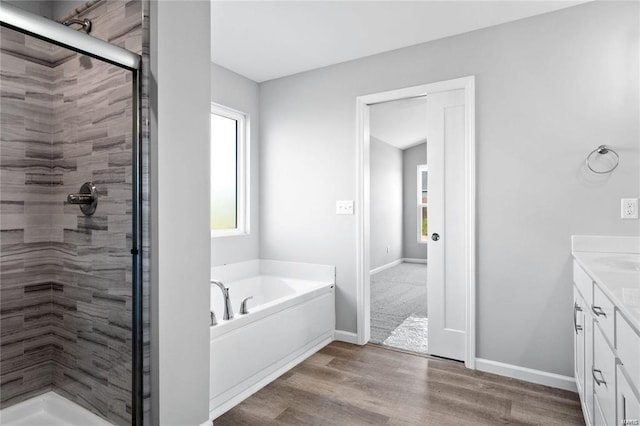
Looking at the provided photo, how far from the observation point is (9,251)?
60.7 inches

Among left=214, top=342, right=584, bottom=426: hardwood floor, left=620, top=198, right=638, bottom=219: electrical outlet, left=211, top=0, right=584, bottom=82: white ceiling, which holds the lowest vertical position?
left=214, top=342, right=584, bottom=426: hardwood floor

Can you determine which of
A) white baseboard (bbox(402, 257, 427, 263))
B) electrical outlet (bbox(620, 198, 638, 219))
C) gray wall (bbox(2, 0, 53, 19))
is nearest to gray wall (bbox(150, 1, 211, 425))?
gray wall (bbox(2, 0, 53, 19))

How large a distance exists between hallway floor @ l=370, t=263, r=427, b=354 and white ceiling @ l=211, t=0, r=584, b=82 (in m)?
2.49

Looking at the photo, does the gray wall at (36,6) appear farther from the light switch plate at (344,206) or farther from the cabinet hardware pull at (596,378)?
the cabinet hardware pull at (596,378)

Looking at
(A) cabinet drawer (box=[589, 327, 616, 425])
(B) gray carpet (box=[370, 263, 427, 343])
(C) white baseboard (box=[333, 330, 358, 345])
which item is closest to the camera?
(A) cabinet drawer (box=[589, 327, 616, 425])

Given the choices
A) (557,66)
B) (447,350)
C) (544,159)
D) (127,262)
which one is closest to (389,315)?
(447,350)

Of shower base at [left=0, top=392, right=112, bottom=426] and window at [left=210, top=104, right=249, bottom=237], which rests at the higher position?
window at [left=210, top=104, right=249, bottom=237]

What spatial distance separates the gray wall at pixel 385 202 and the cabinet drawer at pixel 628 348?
17.4 ft

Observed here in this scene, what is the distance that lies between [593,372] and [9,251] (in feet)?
8.41

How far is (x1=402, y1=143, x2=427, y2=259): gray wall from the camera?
8.04m

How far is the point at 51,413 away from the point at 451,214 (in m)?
2.70

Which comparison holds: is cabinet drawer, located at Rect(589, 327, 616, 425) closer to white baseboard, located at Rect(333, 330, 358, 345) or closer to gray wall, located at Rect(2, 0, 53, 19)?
white baseboard, located at Rect(333, 330, 358, 345)

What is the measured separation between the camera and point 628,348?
3.68 feet

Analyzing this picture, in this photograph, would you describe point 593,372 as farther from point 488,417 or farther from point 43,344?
point 43,344
